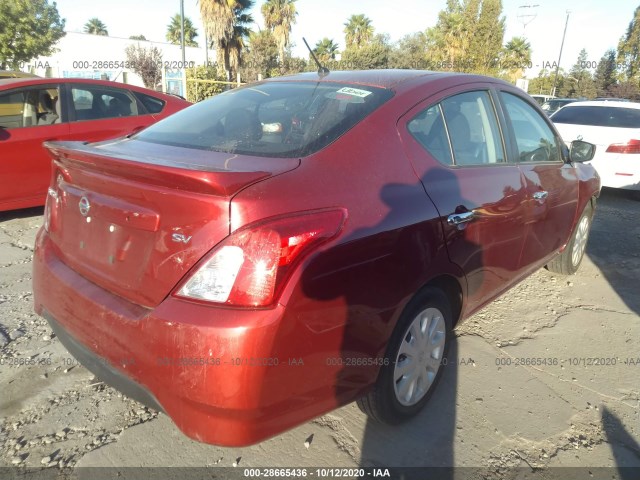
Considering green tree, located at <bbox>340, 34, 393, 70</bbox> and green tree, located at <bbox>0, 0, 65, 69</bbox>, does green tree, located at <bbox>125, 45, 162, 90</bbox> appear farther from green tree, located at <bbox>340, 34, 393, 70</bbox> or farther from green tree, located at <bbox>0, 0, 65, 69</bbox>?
green tree, located at <bbox>340, 34, 393, 70</bbox>

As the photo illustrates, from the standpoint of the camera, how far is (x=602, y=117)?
26.7ft

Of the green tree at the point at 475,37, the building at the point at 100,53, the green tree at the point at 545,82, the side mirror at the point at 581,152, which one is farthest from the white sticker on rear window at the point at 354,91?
the green tree at the point at 545,82

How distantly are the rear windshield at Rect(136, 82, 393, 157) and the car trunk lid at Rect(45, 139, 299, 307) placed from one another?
16 centimetres

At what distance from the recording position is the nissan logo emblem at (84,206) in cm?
211

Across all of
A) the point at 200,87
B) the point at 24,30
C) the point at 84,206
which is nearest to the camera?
the point at 84,206

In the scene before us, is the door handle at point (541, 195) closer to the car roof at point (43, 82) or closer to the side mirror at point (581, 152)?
the side mirror at point (581, 152)

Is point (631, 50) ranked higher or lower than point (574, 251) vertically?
higher

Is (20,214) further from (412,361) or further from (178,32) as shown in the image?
(178,32)

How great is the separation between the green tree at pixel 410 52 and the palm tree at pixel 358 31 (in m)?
2.74

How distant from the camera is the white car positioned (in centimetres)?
732

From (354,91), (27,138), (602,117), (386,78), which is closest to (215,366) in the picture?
(354,91)

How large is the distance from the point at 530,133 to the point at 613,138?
4834mm

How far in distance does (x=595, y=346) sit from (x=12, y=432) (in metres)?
3.42

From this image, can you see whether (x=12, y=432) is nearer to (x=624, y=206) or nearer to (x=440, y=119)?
(x=440, y=119)
